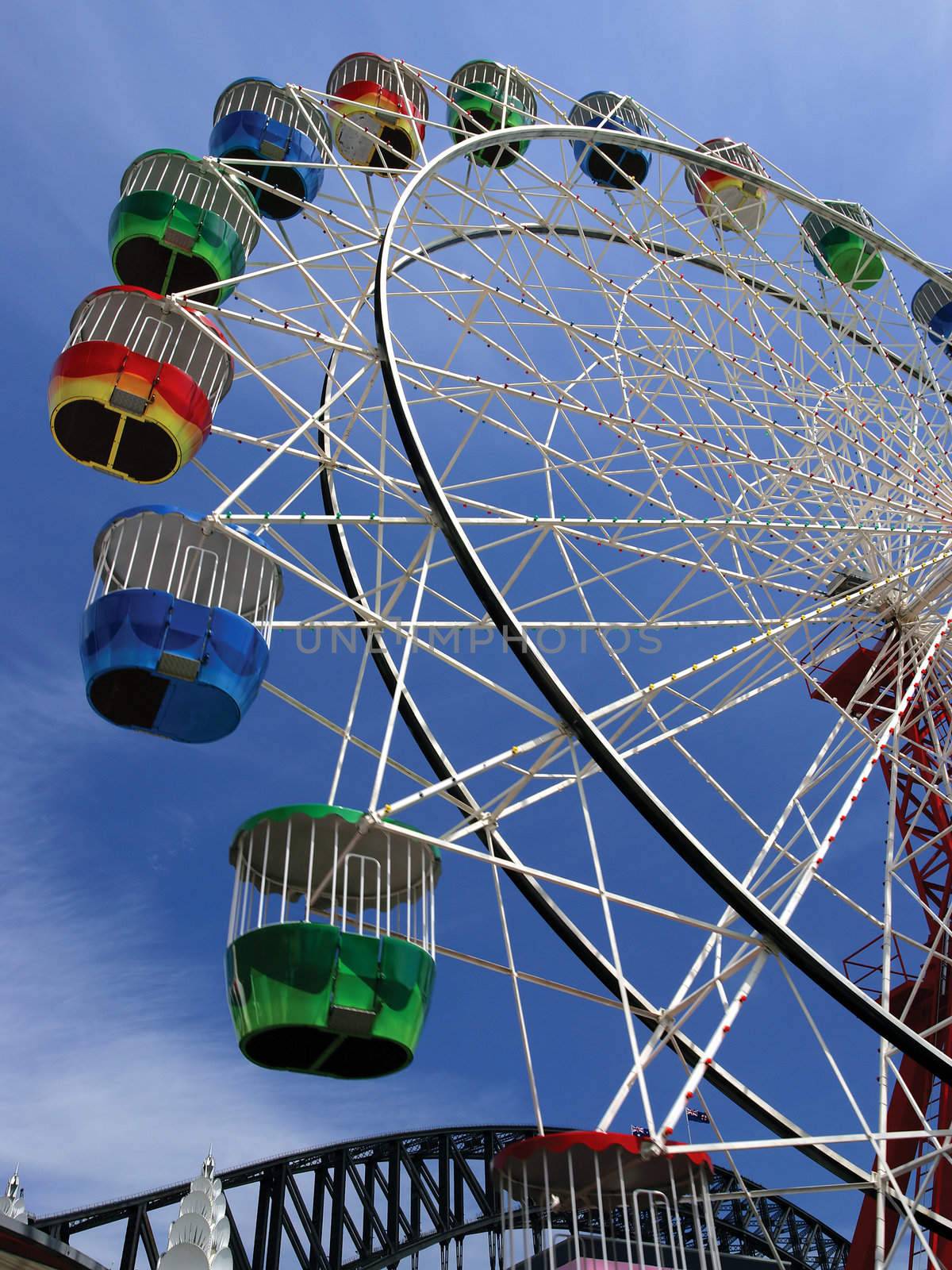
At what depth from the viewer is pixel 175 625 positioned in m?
10.8

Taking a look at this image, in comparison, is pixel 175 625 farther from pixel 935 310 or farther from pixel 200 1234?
pixel 935 310

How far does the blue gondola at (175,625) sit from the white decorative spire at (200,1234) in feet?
20.5

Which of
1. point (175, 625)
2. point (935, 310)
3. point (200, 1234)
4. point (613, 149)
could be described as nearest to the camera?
point (175, 625)

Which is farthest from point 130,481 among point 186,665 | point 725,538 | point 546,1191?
point 546,1191

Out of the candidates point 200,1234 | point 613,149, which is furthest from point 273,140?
point 200,1234

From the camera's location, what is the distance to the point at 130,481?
12.8 m

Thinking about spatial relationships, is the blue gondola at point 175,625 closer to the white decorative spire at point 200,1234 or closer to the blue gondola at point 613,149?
the white decorative spire at point 200,1234

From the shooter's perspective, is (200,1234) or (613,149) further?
(613,149)

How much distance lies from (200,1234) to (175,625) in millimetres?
9102

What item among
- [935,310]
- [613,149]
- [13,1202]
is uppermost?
[613,149]

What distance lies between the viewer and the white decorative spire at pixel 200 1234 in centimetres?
1332

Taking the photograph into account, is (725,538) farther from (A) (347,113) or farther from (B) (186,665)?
(A) (347,113)

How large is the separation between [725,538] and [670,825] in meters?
7.12

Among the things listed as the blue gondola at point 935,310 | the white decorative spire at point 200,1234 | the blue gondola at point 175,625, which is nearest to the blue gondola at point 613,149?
the blue gondola at point 935,310
